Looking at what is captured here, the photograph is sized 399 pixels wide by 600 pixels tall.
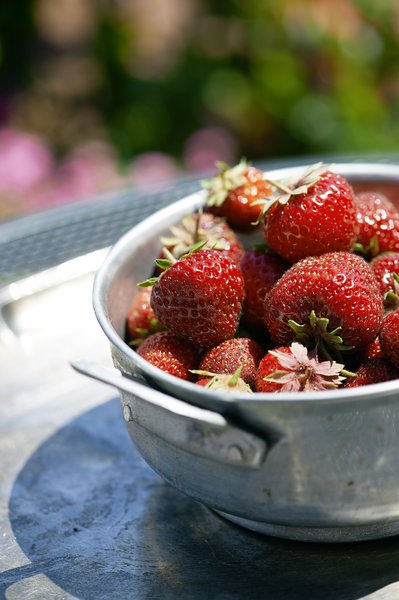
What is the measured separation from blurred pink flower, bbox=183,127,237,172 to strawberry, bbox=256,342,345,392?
1.67 metres

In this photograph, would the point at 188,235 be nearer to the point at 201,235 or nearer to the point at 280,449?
the point at 201,235

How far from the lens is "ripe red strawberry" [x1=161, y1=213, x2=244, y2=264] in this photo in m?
Result: 0.91

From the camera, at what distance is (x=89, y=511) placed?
87cm

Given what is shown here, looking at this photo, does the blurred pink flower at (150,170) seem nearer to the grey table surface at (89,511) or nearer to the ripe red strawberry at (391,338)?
the grey table surface at (89,511)

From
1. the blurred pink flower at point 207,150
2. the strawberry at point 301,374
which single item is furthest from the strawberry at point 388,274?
the blurred pink flower at point 207,150

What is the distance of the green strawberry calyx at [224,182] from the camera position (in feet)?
3.09

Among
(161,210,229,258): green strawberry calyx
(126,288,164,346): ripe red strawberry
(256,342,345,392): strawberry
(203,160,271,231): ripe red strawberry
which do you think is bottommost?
(126,288,164,346): ripe red strawberry

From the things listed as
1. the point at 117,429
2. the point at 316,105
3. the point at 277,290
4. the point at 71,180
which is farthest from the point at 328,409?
the point at 316,105

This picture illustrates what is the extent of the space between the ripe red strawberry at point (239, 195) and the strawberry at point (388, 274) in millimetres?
139

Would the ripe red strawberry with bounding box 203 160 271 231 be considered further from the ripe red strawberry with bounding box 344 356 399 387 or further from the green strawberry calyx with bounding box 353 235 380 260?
the ripe red strawberry with bounding box 344 356 399 387

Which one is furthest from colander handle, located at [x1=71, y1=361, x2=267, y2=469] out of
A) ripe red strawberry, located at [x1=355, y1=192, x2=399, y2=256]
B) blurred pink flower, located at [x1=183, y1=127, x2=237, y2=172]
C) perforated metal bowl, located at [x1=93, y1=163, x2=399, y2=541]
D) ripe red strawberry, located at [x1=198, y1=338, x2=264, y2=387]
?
Answer: blurred pink flower, located at [x1=183, y1=127, x2=237, y2=172]

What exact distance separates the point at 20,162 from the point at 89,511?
1450mm

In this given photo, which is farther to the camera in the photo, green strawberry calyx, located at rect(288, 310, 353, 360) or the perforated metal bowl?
green strawberry calyx, located at rect(288, 310, 353, 360)

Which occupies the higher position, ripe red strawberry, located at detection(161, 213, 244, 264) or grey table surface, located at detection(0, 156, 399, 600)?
ripe red strawberry, located at detection(161, 213, 244, 264)
